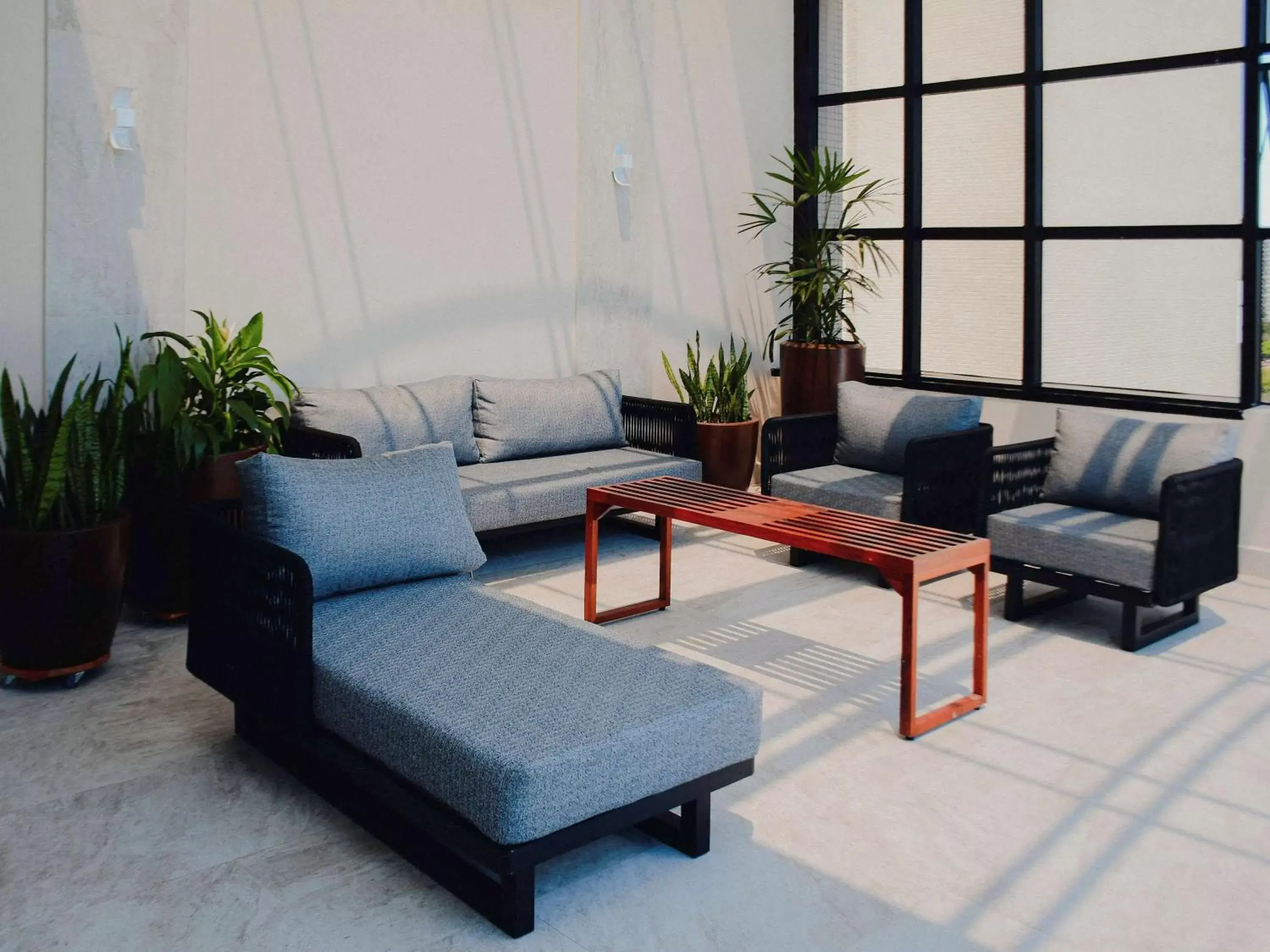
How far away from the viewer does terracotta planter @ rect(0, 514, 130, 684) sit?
4.10 metres

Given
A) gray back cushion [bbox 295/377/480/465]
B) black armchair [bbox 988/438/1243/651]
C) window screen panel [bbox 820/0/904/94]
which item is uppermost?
window screen panel [bbox 820/0/904/94]

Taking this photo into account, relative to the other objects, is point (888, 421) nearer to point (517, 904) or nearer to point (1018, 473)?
point (1018, 473)

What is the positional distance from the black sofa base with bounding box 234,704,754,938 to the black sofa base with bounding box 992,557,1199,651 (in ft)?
7.56

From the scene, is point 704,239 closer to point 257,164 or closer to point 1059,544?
point 257,164

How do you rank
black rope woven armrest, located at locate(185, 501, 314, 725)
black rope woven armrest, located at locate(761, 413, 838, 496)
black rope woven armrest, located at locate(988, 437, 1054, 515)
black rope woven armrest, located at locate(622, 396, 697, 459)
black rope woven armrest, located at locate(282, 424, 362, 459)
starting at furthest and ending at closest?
black rope woven armrest, located at locate(622, 396, 697, 459)
black rope woven armrest, located at locate(761, 413, 838, 496)
black rope woven armrest, located at locate(988, 437, 1054, 515)
black rope woven armrest, located at locate(282, 424, 362, 459)
black rope woven armrest, located at locate(185, 501, 314, 725)

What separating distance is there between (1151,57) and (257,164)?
462cm

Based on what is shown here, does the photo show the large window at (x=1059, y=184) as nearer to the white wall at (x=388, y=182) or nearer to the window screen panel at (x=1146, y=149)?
the window screen panel at (x=1146, y=149)

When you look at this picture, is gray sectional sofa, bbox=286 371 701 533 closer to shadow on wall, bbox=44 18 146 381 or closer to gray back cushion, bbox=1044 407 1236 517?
shadow on wall, bbox=44 18 146 381

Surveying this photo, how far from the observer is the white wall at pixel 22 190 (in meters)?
4.90

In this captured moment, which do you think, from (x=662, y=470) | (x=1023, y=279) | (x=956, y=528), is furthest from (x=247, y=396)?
(x=1023, y=279)

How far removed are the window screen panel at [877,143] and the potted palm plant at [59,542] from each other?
512cm

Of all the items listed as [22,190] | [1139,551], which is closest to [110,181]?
[22,190]

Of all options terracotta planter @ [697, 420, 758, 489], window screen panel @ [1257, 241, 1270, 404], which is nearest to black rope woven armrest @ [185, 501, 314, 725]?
terracotta planter @ [697, 420, 758, 489]

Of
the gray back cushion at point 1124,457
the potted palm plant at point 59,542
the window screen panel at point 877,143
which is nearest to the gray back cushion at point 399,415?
the potted palm plant at point 59,542
